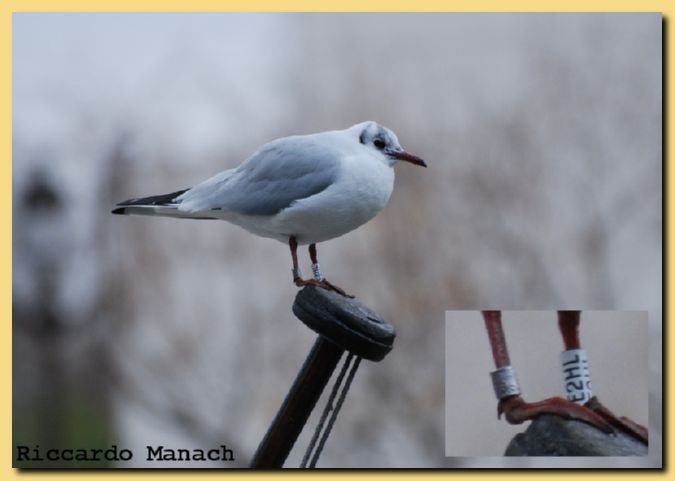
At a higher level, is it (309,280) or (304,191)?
(304,191)

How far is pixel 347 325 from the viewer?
1.57m

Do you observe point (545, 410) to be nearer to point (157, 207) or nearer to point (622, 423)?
point (622, 423)

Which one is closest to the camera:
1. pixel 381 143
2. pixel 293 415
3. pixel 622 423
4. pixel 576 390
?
pixel 293 415

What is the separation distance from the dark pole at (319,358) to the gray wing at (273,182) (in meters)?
0.58

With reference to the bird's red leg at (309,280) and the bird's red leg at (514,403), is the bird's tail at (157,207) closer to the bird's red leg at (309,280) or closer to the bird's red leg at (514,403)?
the bird's red leg at (309,280)

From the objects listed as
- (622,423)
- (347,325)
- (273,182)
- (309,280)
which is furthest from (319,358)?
(622,423)

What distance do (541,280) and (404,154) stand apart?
1.20 metres

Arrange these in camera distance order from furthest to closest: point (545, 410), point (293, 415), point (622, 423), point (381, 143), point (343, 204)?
1. point (622, 423)
2. point (545, 410)
3. point (381, 143)
4. point (343, 204)
5. point (293, 415)

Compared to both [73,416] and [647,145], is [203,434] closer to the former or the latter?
[73,416]

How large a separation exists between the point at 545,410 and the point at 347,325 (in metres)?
1.26

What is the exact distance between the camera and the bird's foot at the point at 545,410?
8.76 feet

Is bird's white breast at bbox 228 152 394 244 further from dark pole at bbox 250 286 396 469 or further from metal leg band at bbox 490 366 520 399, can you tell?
metal leg band at bbox 490 366 520 399

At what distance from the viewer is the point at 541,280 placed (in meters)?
3.23

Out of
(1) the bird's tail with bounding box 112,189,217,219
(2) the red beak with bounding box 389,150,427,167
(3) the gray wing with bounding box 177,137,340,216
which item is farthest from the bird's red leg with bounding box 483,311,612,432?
(1) the bird's tail with bounding box 112,189,217,219
